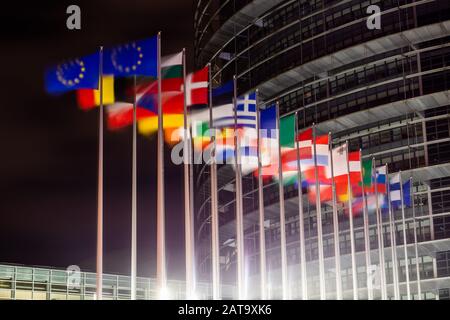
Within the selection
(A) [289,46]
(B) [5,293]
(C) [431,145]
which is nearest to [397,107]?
(C) [431,145]

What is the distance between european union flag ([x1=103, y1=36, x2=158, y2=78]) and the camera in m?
48.8

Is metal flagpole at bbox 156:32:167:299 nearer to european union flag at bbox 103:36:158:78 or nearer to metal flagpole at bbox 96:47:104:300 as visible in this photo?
european union flag at bbox 103:36:158:78

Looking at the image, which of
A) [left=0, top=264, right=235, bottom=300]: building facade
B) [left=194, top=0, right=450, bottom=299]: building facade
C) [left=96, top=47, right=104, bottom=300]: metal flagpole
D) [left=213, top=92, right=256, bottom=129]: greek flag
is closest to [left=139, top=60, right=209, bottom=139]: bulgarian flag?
[left=96, top=47, right=104, bottom=300]: metal flagpole

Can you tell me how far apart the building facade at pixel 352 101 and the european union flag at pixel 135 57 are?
35187 mm

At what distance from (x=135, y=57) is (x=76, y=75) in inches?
122

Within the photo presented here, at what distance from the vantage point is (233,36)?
103m

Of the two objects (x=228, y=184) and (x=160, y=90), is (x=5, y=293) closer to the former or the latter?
(x=160, y=90)

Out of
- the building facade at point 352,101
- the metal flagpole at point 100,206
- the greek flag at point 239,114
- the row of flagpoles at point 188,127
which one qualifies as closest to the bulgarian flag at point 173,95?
the row of flagpoles at point 188,127

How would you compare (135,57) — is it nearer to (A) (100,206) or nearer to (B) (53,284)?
(A) (100,206)

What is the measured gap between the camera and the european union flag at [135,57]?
48.8 metres

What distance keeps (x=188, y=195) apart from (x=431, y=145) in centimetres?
4240

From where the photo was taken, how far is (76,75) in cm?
4850

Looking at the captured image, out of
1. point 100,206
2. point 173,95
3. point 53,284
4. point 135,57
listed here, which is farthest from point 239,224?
point 53,284

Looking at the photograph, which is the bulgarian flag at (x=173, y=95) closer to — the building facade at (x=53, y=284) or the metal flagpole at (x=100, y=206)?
the metal flagpole at (x=100, y=206)
